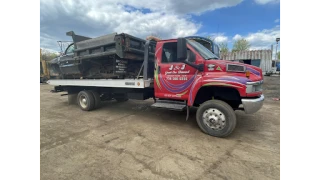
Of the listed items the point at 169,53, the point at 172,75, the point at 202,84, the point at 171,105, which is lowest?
the point at 171,105

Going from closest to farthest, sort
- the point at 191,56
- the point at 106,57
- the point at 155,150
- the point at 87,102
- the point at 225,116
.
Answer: the point at 155,150
the point at 225,116
the point at 191,56
the point at 106,57
the point at 87,102

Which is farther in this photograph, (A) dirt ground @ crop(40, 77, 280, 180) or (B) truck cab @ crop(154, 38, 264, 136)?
(B) truck cab @ crop(154, 38, 264, 136)

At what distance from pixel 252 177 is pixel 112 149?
2344mm

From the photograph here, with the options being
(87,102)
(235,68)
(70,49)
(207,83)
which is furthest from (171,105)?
(70,49)

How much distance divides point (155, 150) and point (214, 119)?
147 cm

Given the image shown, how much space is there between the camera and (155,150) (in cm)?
291

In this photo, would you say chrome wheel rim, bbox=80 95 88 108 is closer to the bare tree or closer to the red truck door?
the red truck door

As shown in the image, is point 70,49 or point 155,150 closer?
point 155,150

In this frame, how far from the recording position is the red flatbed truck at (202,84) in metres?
3.29

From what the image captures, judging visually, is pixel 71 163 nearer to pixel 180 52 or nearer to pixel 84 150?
pixel 84 150

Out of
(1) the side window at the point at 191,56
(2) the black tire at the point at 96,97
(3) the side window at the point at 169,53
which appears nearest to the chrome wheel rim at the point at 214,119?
(1) the side window at the point at 191,56

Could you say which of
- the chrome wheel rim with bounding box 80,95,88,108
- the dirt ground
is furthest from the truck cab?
the chrome wheel rim with bounding box 80,95,88,108

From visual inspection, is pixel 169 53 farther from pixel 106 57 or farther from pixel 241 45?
pixel 241 45

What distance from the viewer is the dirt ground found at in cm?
229
